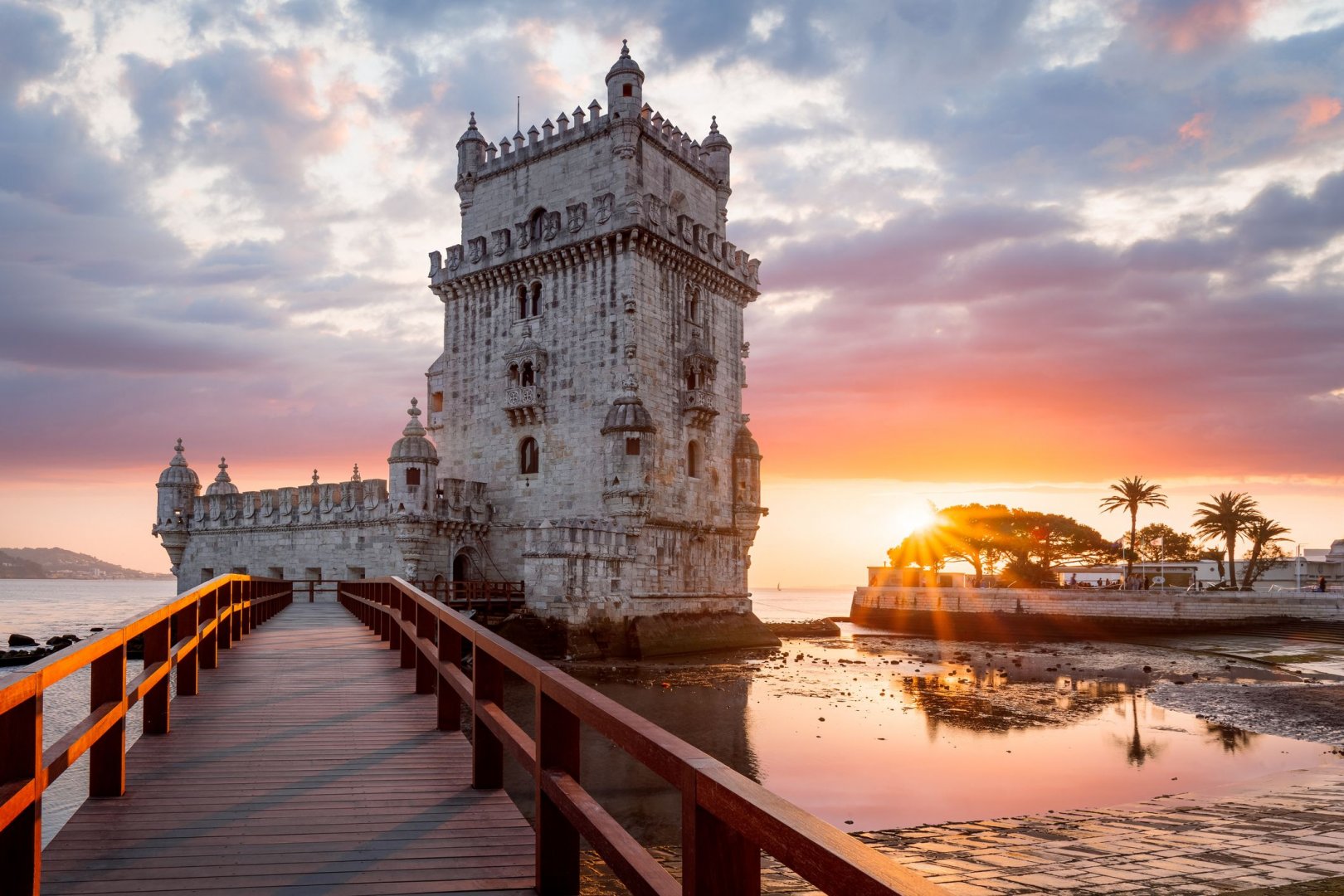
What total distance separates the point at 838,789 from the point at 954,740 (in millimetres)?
5500

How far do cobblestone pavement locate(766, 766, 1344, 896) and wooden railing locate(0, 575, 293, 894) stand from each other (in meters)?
5.56

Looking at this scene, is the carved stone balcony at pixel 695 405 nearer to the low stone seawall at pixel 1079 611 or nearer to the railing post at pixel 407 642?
the low stone seawall at pixel 1079 611

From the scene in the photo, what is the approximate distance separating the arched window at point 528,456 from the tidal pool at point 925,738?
9394mm

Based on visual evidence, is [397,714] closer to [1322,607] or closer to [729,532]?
[729,532]

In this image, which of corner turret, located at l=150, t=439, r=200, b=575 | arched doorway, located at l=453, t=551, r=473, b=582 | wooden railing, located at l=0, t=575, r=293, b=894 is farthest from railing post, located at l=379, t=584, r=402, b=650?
corner turret, located at l=150, t=439, r=200, b=575

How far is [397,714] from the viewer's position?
931 cm

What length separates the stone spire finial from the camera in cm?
3578

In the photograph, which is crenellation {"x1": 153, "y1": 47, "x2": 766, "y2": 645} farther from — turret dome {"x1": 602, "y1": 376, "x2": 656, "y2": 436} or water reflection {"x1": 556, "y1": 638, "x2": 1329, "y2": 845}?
water reflection {"x1": 556, "y1": 638, "x2": 1329, "y2": 845}

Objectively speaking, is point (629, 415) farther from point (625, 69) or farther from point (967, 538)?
point (967, 538)

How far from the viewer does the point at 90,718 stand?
18.2 feet

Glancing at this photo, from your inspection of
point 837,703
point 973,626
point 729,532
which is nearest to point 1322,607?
point 973,626

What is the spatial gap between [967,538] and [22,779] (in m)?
80.1

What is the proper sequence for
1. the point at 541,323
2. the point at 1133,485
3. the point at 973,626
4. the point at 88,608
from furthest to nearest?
the point at 88,608 < the point at 1133,485 < the point at 973,626 < the point at 541,323

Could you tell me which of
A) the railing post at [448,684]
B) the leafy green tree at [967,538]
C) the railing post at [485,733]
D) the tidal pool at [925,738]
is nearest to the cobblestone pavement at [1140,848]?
the tidal pool at [925,738]
